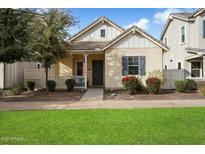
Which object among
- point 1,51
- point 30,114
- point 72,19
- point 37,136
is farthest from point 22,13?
point 37,136

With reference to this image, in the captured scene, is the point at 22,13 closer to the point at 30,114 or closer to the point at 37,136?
the point at 30,114

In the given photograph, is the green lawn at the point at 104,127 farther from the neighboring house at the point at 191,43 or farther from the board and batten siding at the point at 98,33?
the board and batten siding at the point at 98,33

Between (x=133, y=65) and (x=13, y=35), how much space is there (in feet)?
32.1

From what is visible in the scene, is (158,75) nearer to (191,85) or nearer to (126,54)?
(191,85)

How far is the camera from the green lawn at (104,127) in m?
8.15

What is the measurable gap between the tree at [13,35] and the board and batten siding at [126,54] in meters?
7.52

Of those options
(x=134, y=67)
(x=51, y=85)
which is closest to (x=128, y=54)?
(x=134, y=67)

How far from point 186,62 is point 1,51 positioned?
14372 mm

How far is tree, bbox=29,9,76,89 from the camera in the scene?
20.7 meters

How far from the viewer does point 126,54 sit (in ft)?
79.0

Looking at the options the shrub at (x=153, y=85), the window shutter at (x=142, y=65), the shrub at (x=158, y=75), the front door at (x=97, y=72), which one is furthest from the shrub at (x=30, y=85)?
the shrub at (x=153, y=85)

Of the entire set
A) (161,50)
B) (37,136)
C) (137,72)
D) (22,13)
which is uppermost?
(22,13)

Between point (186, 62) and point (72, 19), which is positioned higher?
point (72, 19)
